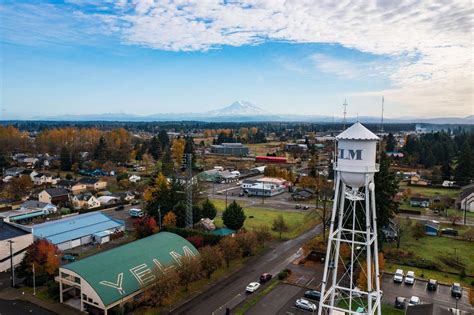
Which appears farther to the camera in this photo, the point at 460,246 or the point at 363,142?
the point at 460,246

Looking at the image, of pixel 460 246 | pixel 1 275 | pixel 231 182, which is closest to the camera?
pixel 1 275

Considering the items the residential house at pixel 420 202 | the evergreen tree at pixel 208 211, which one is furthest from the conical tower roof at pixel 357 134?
the residential house at pixel 420 202

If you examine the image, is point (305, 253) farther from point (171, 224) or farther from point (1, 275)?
point (1, 275)

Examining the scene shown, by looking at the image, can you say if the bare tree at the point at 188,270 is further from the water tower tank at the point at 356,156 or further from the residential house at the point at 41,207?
the residential house at the point at 41,207

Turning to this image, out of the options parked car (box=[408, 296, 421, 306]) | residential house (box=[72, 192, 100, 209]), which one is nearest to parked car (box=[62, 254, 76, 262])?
residential house (box=[72, 192, 100, 209])

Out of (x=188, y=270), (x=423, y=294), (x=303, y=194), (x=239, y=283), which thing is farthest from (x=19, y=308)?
(x=303, y=194)

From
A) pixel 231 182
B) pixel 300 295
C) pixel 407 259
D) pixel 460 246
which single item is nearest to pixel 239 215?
pixel 300 295

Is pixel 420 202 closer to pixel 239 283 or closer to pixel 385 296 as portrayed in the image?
pixel 385 296
